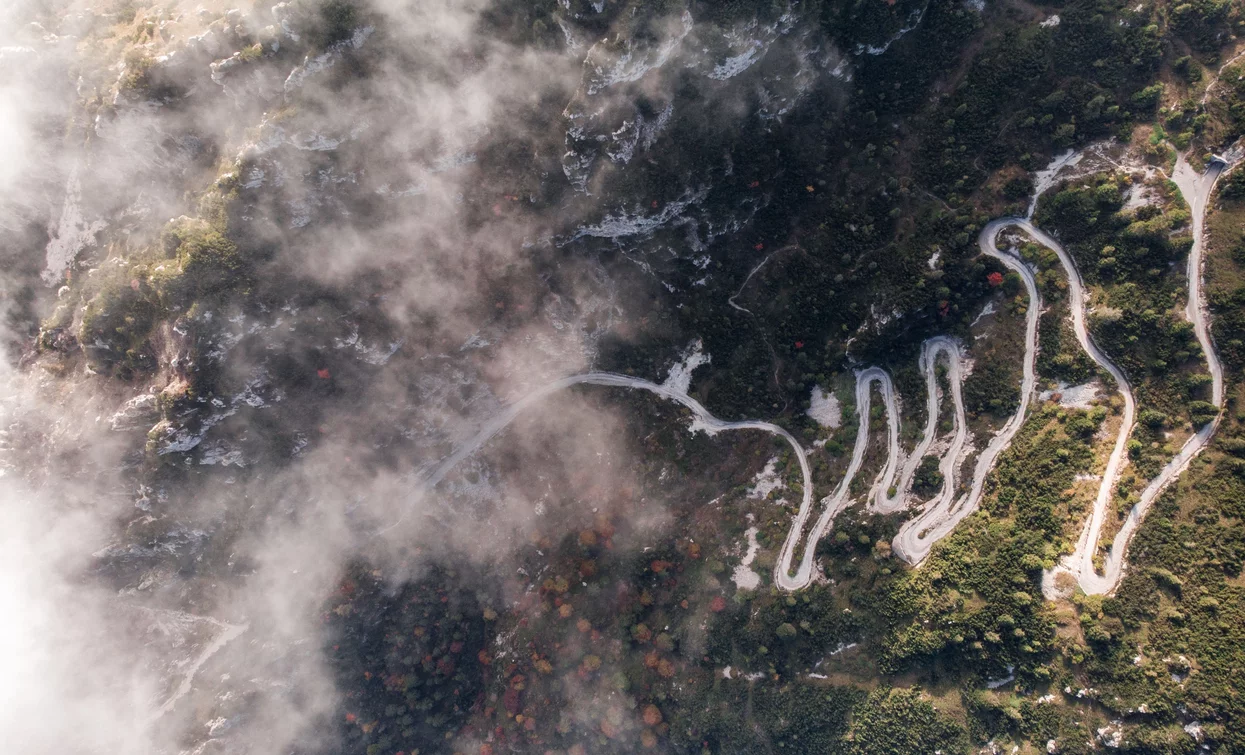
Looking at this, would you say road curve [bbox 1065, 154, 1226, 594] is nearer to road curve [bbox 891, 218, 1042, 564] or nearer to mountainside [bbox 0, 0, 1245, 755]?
mountainside [bbox 0, 0, 1245, 755]

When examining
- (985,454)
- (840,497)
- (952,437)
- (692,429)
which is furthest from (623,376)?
(985,454)

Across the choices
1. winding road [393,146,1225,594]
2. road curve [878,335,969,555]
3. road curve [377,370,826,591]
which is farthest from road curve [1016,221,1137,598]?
road curve [377,370,826,591]

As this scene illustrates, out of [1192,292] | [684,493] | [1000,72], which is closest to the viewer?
[1192,292]

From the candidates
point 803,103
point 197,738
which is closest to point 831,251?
point 803,103

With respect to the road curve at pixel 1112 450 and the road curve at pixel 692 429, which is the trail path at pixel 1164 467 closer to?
the road curve at pixel 1112 450

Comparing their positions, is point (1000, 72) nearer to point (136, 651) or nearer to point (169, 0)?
point (169, 0)

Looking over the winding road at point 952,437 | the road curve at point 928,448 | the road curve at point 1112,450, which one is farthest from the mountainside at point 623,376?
the road curve at point 928,448
